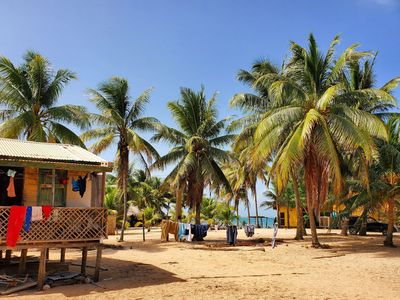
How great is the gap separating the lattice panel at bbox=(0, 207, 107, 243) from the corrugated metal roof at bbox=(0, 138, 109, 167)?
141cm

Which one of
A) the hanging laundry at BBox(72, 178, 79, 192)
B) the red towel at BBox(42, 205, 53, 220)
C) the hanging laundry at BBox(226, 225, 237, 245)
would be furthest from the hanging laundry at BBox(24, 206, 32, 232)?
the hanging laundry at BBox(226, 225, 237, 245)

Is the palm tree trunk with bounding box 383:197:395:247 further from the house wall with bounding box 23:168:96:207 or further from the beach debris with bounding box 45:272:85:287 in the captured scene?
the beach debris with bounding box 45:272:85:287

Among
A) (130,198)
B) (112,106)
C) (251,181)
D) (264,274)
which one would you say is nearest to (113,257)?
(264,274)

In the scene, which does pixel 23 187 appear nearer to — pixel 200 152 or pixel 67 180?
pixel 67 180

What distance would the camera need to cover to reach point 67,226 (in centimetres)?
1162

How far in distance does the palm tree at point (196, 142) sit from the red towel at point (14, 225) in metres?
15.3

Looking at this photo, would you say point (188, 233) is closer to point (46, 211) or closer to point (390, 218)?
point (390, 218)

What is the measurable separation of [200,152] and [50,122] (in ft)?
32.3

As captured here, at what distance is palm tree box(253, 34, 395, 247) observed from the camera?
17.4 meters

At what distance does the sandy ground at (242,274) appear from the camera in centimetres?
1021

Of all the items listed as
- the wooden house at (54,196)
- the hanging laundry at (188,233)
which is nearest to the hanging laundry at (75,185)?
the wooden house at (54,196)

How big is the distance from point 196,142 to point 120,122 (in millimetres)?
4893

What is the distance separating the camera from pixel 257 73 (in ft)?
85.7

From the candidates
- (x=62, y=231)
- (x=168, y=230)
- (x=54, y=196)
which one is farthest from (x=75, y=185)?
(x=168, y=230)
